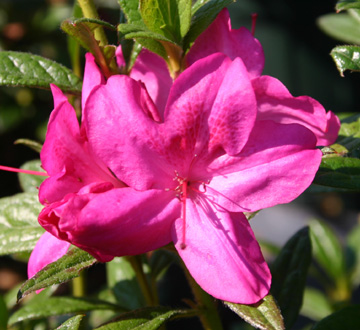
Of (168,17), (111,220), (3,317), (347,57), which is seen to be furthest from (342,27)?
(3,317)

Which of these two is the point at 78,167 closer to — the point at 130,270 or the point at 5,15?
the point at 130,270

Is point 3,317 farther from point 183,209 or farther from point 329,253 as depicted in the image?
point 329,253

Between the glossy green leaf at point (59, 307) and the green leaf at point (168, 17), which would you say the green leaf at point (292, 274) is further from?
the green leaf at point (168, 17)

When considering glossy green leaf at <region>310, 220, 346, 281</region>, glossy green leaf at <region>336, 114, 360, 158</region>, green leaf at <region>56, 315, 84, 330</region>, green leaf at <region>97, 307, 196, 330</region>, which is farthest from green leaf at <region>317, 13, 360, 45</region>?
green leaf at <region>56, 315, 84, 330</region>

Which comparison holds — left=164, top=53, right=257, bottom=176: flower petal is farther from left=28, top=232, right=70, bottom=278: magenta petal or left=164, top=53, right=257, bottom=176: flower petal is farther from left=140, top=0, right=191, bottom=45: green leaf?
left=28, top=232, right=70, bottom=278: magenta petal

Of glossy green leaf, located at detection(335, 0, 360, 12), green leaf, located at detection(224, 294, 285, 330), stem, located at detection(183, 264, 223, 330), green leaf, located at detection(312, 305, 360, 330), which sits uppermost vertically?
glossy green leaf, located at detection(335, 0, 360, 12)

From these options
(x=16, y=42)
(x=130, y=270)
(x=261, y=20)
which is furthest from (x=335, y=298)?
(x=261, y=20)
